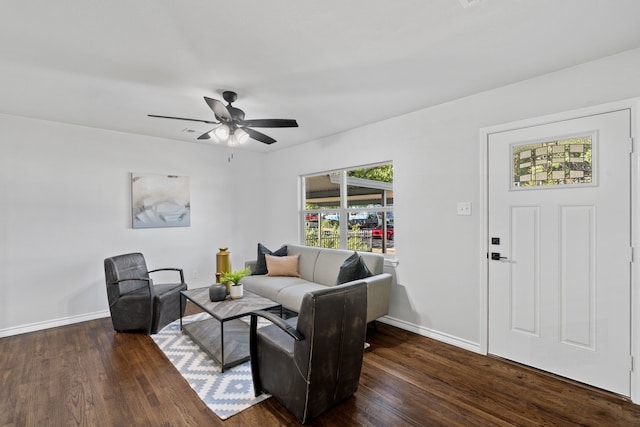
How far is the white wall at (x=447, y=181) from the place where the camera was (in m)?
2.51

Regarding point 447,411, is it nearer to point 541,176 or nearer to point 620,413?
point 620,413

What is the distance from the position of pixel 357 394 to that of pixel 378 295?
121 cm

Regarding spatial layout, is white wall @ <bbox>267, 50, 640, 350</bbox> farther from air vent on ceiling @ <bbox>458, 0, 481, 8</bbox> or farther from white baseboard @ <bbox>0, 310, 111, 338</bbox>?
white baseboard @ <bbox>0, 310, 111, 338</bbox>

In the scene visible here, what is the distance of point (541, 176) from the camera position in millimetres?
2623

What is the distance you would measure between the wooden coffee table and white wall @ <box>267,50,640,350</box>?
64.6 inches

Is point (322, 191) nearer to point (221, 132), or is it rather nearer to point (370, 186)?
point (370, 186)

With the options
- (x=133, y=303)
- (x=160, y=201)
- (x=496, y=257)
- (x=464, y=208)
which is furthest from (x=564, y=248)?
(x=160, y=201)

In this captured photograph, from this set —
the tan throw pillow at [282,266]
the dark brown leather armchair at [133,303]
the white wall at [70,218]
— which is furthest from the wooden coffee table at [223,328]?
the white wall at [70,218]

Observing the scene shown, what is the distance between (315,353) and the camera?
1.88 meters

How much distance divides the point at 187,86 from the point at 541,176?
10.5ft

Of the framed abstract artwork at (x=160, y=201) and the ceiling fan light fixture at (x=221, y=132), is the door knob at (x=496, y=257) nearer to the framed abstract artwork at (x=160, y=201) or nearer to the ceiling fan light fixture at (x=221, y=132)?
the ceiling fan light fixture at (x=221, y=132)

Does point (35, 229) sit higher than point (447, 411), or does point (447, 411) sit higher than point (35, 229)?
point (35, 229)

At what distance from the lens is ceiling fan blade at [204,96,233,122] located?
2.41 m

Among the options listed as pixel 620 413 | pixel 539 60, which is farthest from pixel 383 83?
pixel 620 413
